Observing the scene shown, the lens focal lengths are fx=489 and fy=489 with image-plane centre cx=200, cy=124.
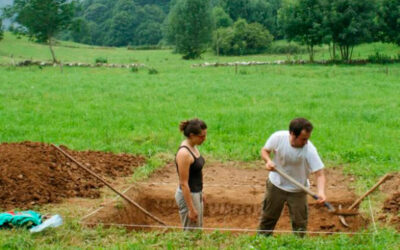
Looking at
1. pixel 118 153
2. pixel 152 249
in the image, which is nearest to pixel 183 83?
pixel 118 153

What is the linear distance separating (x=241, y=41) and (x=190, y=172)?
164 feet

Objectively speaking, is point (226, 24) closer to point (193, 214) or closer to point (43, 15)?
point (43, 15)

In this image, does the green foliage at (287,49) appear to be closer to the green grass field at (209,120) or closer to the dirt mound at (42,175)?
the green grass field at (209,120)

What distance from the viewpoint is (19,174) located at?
777 centimetres

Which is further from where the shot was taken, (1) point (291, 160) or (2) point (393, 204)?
(2) point (393, 204)

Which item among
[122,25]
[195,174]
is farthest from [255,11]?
[195,174]

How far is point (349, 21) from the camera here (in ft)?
116

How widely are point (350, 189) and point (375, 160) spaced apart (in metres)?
1.65

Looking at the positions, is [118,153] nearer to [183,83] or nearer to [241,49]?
[183,83]

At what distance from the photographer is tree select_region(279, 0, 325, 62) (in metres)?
36.4

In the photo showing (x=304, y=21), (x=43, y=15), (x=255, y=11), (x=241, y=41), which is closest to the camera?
(x=304, y=21)

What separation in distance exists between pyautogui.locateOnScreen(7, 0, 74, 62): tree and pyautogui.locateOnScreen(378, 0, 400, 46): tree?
2705cm

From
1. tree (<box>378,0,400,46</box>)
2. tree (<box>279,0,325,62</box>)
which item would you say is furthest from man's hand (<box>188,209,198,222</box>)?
tree (<box>378,0,400,46</box>)

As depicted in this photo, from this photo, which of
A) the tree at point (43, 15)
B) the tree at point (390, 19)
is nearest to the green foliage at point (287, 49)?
the tree at point (390, 19)
